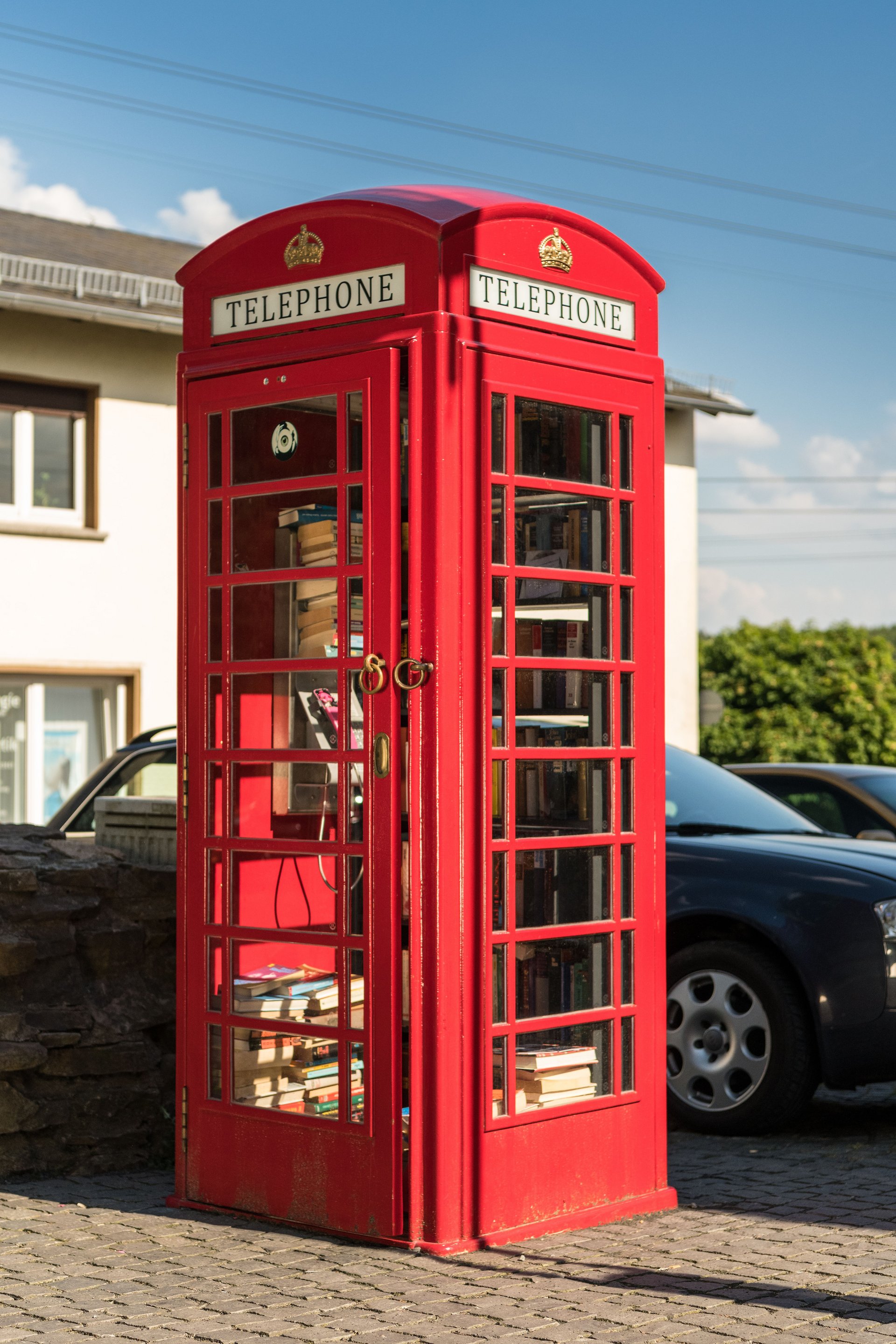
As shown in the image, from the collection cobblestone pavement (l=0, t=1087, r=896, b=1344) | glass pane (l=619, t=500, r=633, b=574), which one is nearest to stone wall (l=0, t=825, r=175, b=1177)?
cobblestone pavement (l=0, t=1087, r=896, b=1344)

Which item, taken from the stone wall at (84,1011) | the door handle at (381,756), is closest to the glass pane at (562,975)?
the door handle at (381,756)

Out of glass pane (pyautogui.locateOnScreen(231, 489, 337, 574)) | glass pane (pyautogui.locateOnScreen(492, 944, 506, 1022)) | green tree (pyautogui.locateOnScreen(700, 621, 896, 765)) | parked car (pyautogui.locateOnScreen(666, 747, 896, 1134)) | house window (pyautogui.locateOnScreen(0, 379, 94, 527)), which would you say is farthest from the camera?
green tree (pyautogui.locateOnScreen(700, 621, 896, 765))

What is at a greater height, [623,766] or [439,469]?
[439,469]

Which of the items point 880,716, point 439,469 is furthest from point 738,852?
point 880,716

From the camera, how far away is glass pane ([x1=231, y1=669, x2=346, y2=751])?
5238 millimetres

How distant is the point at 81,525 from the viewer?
18375 millimetres

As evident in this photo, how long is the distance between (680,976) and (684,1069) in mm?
387

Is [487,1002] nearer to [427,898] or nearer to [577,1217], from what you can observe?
[427,898]

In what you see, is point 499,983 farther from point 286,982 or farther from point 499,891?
point 286,982

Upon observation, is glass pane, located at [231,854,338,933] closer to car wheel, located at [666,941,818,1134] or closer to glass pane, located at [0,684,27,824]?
car wheel, located at [666,941,818,1134]

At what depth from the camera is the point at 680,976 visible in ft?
23.2

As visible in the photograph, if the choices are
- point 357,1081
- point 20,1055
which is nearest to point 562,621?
point 357,1081

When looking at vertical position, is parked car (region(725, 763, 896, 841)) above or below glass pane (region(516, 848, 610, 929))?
above

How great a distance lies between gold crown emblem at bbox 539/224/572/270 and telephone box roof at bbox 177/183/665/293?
6 cm
